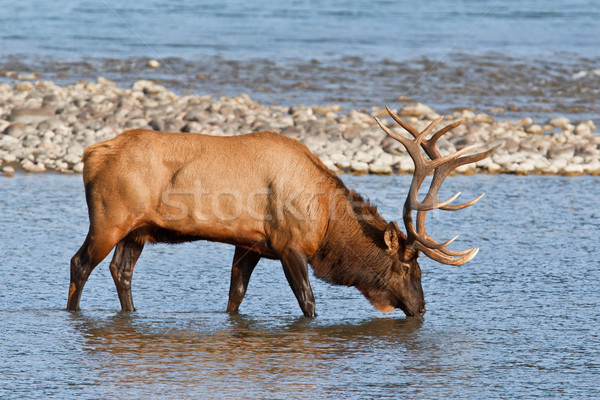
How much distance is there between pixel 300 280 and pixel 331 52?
2080 cm

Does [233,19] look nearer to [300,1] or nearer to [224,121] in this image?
[300,1]

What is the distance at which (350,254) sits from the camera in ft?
24.9

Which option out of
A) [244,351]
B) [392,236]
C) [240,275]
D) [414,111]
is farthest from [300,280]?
[414,111]

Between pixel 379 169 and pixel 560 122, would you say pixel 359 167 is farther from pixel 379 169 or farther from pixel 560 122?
pixel 560 122

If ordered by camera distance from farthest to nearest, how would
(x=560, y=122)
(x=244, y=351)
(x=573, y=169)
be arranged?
(x=560, y=122) → (x=573, y=169) → (x=244, y=351)

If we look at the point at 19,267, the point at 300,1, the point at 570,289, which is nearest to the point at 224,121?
the point at 19,267

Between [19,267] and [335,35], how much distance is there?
25.8 meters

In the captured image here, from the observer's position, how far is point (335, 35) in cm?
3291

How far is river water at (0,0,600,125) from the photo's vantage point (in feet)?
68.7

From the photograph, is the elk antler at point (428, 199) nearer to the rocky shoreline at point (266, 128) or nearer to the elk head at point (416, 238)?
the elk head at point (416, 238)

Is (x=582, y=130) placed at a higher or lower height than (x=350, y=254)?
lower

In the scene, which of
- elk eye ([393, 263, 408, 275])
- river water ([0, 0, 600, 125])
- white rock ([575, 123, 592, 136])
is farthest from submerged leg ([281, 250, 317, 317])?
river water ([0, 0, 600, 125])

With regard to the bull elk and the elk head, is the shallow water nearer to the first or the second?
the elk head

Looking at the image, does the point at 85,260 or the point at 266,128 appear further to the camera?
the point at 266,128
